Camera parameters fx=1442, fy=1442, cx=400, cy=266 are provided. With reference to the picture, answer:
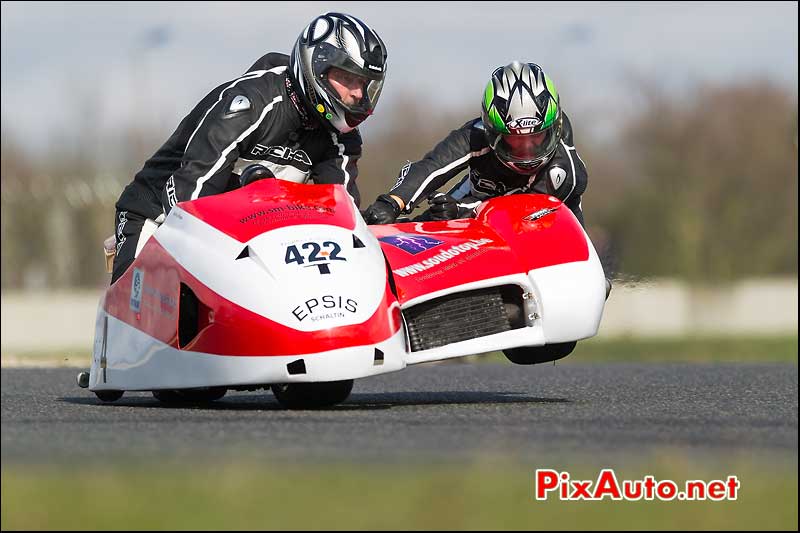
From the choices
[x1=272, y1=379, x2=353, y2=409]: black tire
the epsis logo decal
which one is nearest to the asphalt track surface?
[x1=272, y1=379, x2=353, y2=409]: black tire

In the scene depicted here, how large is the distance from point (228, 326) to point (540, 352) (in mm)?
2297

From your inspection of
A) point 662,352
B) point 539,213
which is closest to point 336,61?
point 539,213

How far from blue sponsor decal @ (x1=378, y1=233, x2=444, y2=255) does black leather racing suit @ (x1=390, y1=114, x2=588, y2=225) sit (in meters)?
0.96

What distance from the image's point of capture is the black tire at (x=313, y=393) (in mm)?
7523

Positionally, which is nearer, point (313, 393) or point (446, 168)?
point (313, 393)

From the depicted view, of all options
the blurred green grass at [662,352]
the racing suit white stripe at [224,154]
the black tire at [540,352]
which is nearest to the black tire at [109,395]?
the racing suit white stripe at [224,154]

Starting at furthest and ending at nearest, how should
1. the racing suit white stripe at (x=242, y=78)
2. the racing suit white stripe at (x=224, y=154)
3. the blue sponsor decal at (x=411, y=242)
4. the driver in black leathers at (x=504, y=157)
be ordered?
the driver in black leathers at (x=504, y=157)
the racing suit white stripe at (x=242, y=78)
the racing suit white stripe at (x=224, y=154)
the blue sponsor decal at (x=411, y=242)

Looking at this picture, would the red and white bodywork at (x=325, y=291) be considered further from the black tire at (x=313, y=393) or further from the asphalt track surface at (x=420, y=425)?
the black tire at (x=313, y=393)

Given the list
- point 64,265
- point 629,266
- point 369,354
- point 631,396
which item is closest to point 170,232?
point 369,354

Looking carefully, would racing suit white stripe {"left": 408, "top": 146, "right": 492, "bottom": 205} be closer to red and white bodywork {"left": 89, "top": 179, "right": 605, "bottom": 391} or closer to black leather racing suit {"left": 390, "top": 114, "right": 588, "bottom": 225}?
black leather racing suit {"left": 390, "top": 114, "right": 588, "bottom": 225}

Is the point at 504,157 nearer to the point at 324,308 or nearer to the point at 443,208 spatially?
the point at 443,208

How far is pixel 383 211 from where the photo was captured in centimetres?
867

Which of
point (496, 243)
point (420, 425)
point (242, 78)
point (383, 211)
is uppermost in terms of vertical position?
point (242, 78)

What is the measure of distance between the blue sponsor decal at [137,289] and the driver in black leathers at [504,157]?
1509 millimetres
